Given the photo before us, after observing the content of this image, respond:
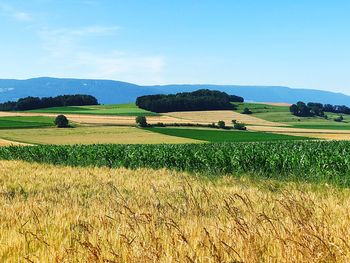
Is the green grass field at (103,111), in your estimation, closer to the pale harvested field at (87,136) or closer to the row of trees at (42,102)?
the row of trees at (42,102)

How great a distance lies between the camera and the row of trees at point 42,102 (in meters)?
132

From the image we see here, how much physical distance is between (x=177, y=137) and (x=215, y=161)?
43936 mm

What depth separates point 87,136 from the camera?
67188mm

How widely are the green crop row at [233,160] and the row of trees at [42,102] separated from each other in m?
103

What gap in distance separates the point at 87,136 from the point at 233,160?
4721cm

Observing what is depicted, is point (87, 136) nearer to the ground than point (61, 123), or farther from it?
nearer to the ground

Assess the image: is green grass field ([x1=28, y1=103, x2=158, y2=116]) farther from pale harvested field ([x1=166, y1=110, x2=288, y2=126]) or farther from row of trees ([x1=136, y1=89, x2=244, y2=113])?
pale harvested field ([x1=166, y1=110, x2=288, y2=126])

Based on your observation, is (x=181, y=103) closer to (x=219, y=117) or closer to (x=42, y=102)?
(x=219, y=117)

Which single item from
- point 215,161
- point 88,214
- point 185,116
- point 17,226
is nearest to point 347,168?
point 215,161

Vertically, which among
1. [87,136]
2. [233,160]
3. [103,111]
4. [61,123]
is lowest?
[87,136]

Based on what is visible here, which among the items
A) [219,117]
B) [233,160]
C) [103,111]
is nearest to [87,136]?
[233,160]

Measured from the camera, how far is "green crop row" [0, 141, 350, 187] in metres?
19.7

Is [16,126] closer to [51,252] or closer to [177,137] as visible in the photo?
[177,137]

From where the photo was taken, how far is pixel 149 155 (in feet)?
92.6
